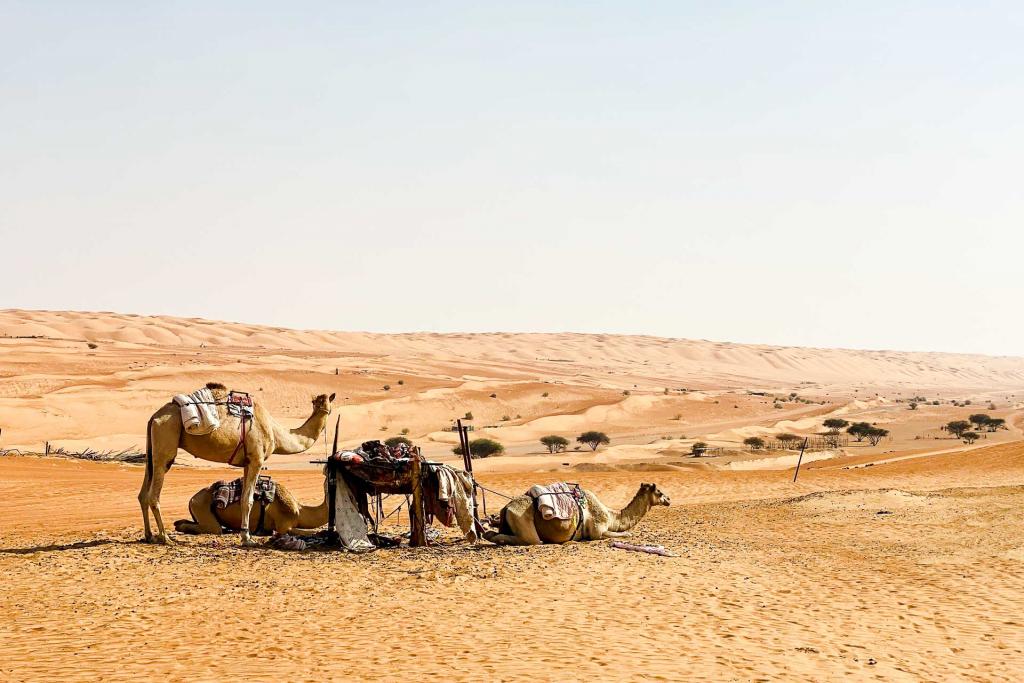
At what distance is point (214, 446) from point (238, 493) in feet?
7.40

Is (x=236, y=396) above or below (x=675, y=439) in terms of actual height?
above

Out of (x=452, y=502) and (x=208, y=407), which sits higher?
(x=208, y=407)

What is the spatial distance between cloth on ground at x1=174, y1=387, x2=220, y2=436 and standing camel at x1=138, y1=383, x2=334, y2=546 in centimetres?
9

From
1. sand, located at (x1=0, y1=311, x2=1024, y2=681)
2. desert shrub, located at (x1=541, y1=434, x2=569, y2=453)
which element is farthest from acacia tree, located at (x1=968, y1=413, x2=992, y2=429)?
sand, located at (x1=0, y1=311, x2=1024, y2=681)

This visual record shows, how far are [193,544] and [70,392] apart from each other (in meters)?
41.4

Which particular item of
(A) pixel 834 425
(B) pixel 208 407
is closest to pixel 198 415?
(B) pixel 208 407

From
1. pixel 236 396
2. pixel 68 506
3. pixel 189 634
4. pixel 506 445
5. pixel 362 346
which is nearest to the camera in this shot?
pixel 189 634

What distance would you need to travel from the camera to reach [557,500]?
15578mm

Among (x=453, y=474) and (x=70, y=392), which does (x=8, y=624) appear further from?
(x=70, y=392)

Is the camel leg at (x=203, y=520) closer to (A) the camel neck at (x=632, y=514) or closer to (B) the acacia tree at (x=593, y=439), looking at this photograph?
(A) the camel neck at (x=632, y=514)

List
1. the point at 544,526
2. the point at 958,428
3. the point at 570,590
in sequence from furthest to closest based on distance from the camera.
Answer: the point at 958,428, the point at 544,526, the point at 570,590

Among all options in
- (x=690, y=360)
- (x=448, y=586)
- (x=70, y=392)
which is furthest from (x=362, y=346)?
(x=448, y=586)

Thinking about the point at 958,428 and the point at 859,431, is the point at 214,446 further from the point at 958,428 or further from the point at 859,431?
the point at 958,428

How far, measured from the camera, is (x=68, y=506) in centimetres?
2147
